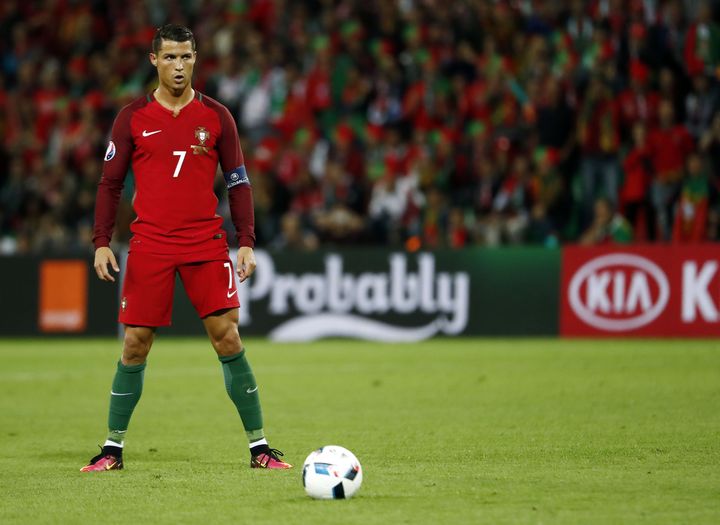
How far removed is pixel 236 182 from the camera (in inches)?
301

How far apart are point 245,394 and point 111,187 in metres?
1.43

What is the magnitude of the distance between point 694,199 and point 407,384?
655 centimetres

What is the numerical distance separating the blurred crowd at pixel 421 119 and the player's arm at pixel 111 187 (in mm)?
10840

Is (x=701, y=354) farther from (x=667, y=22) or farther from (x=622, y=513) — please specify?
(x=622, y=513)

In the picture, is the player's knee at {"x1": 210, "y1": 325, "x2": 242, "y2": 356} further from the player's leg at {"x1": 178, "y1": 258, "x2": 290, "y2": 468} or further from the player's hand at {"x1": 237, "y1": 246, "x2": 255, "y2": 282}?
the player's hand at {"x1": 237, "y1": 246, "x2": 255, "y2": 282}

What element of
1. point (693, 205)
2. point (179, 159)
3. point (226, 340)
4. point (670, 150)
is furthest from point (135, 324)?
point (670, 150)

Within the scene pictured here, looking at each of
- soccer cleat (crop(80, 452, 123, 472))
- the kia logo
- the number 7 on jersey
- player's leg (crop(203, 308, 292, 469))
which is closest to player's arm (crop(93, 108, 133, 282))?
the number 7 on jersey

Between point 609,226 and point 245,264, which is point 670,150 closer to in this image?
point 609,226

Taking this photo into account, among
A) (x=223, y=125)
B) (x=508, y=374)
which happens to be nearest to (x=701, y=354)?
(x=508, y=374)

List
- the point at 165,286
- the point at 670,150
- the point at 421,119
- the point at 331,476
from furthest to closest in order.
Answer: the point at 421,119 < the point at 670,150 < the point at 165,286 < the point at 331,476

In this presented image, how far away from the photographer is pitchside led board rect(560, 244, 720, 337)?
17125mm

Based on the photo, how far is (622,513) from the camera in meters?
5.76

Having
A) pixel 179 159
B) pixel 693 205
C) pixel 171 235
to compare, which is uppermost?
pixel 693 205

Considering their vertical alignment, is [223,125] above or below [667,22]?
below
